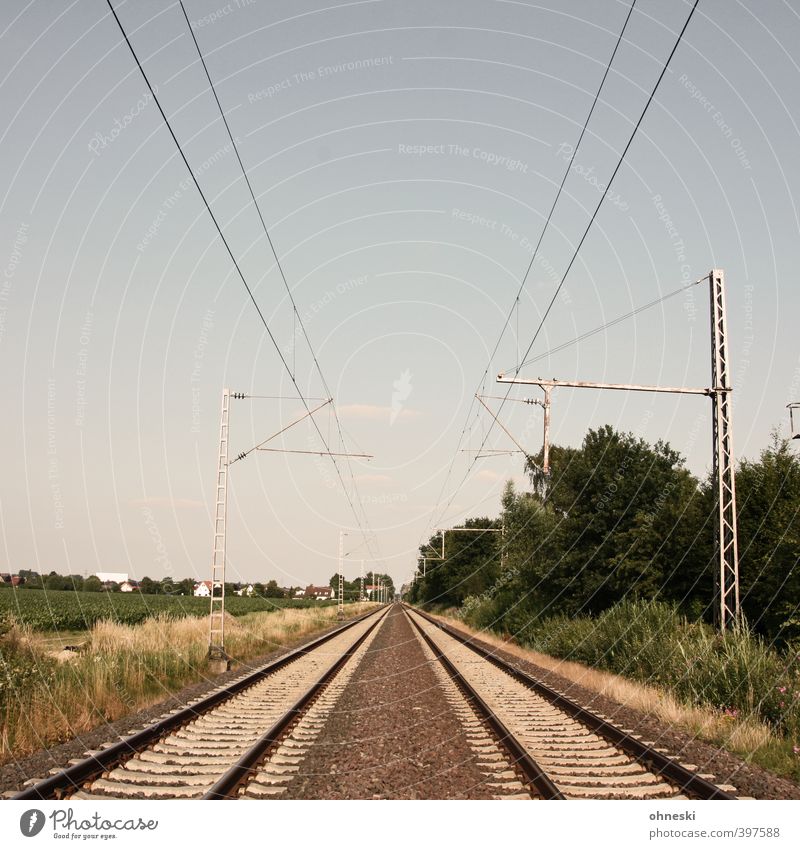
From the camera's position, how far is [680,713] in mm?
11070

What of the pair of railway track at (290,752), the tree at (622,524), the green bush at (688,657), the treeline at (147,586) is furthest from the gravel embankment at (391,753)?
the treeline at (147,586)

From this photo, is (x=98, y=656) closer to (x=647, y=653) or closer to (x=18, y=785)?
(x=18, y=785)

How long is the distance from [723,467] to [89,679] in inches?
501

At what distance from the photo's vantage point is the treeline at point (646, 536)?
16453mm

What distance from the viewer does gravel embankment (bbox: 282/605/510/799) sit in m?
6.79

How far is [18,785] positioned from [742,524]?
52.2 feet

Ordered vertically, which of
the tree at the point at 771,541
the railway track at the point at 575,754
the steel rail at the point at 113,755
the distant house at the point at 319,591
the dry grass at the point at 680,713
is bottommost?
the distant house at the point at 319,591

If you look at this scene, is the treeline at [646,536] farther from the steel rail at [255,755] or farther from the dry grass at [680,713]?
the steel rail at [255,755]

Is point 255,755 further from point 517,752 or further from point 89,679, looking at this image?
point 89,679

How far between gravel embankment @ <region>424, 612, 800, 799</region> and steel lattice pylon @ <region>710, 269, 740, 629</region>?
3473 mm

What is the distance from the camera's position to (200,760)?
25.5 feet

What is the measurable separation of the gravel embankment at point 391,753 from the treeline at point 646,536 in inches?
291

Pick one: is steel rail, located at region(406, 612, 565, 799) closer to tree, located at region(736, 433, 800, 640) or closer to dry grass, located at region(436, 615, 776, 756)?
dry grass, located at region(436, 615, 776, 756)

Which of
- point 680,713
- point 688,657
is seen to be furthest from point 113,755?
point 688,657
